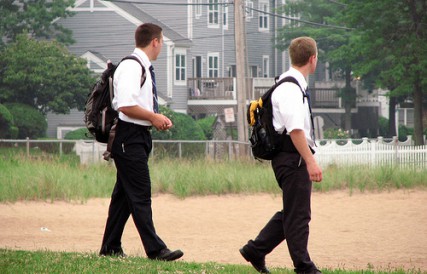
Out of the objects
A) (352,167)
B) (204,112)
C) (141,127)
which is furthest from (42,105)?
(141,127)

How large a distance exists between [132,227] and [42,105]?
33471 mm

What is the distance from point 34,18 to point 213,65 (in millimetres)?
12575

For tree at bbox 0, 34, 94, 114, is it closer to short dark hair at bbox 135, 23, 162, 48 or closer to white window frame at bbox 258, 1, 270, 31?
white window frame at bbox 258, 1, 270, 31

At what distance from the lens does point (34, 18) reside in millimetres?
51188

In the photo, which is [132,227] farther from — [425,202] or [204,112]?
[204,112]

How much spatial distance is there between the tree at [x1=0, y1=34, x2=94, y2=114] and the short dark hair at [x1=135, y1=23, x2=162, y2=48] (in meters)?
37.0

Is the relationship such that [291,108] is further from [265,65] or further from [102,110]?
[265,65]

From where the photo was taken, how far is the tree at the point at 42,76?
46094 millimetres

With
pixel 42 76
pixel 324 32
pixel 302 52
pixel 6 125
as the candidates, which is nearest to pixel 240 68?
pixel 6 125

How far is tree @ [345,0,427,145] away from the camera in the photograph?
118ft

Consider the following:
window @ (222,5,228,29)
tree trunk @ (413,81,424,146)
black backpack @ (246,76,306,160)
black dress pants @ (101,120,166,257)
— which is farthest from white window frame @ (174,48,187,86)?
black backpack @ (246,76,306,160)

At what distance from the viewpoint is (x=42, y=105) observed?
159 ft

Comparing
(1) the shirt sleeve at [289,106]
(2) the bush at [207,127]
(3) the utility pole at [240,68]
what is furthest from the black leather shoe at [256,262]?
(2) the bush at [207,127]

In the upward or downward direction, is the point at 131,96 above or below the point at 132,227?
above
